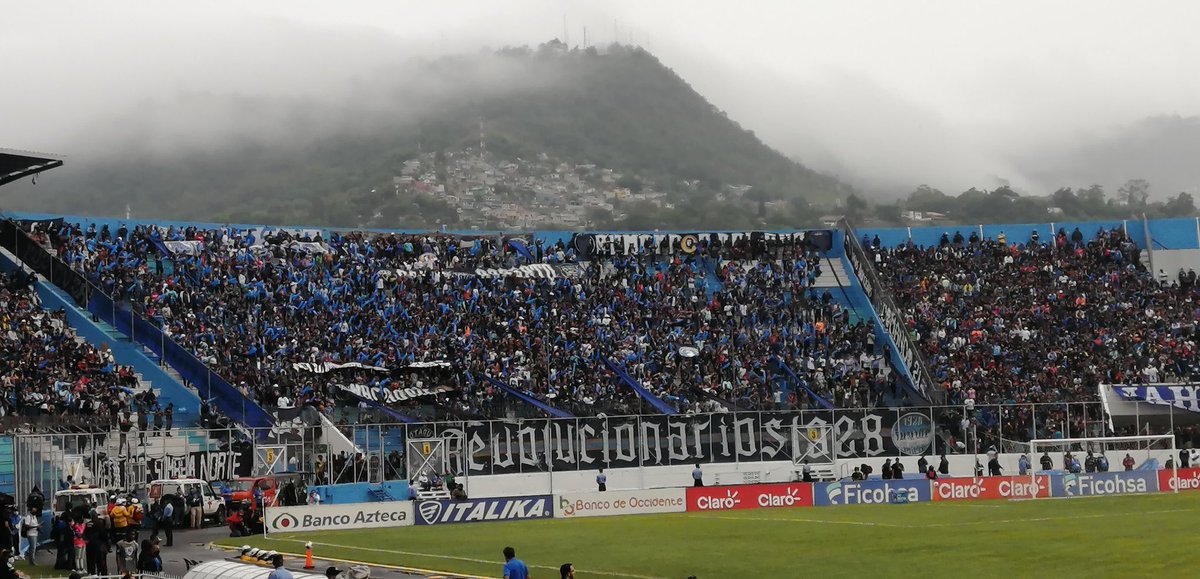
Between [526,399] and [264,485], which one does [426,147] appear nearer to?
[526,399]

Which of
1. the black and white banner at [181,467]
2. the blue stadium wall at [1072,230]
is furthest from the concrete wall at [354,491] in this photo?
the blue stadium wall at [1072,230]

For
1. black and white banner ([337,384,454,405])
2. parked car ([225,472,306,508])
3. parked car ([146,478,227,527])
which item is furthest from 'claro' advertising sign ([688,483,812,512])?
black and white banner ([337,384,454,405])

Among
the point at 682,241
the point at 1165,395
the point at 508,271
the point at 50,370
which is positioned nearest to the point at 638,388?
the point at 508,271

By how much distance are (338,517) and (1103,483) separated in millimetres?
25741

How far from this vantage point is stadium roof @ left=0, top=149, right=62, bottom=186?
5987 cm

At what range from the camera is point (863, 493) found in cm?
4988

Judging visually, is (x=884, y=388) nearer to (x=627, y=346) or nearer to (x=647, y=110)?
(x=627, y=346)

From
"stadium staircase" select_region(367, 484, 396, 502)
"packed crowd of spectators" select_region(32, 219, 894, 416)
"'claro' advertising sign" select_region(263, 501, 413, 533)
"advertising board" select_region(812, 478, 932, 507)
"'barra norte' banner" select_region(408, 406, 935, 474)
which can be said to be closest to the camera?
"'claro' advertising sign" select_region(263, 501, 413, 533)

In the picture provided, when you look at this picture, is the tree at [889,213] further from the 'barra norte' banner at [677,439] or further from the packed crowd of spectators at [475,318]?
the 'barra norte' banner at [677,439]

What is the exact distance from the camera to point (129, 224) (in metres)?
70.3

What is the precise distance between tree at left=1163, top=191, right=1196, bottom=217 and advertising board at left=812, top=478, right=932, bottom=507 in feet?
266

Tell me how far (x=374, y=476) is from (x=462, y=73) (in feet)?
452

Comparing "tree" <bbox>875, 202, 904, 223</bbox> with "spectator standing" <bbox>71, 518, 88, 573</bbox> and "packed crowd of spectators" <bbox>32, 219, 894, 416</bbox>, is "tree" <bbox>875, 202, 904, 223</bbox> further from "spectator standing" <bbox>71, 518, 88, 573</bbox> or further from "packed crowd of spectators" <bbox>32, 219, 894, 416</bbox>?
"spectator standing" <bbox>71, 518, 88, 573</bbox>

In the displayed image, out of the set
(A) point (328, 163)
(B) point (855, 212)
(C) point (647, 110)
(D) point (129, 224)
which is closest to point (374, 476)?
(D) point (129, 224)
